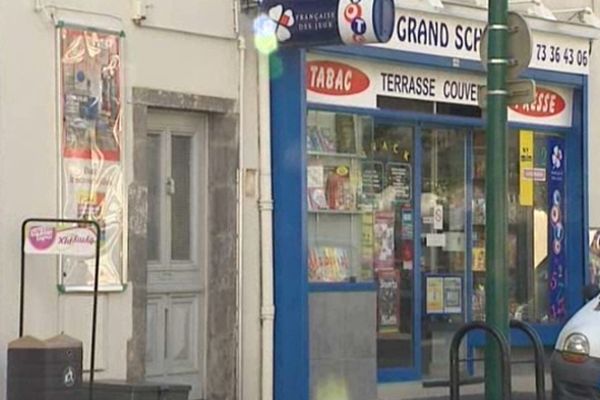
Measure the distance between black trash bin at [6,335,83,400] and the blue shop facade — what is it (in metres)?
3.03

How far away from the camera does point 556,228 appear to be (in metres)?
17.1

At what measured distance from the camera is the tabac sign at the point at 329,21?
494 inches

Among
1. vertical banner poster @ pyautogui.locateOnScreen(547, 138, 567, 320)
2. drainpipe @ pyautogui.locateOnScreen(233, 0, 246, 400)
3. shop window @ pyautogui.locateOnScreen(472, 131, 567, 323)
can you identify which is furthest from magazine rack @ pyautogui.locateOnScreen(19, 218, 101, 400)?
vertical banner poster @ pyautogui.locateOnScreen(547, 138, 567, 320)

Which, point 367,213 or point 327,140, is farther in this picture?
point 367,213

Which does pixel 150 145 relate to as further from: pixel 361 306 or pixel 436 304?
pixel 436 304

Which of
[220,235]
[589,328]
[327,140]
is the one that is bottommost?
[589,328]

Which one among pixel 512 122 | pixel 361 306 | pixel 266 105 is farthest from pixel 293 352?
pixel 512 122

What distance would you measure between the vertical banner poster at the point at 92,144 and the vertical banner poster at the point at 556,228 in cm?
655

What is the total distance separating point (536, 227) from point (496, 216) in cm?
663

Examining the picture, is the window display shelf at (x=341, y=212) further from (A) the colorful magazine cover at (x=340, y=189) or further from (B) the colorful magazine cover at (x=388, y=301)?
(B) the colorful magazine cover at (x=388, y=301)

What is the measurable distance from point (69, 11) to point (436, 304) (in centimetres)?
558

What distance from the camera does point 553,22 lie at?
16219mm

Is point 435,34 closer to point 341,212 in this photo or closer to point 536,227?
point 341,212

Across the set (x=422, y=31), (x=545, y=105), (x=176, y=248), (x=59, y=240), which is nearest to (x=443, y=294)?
(x=545, y=105)
